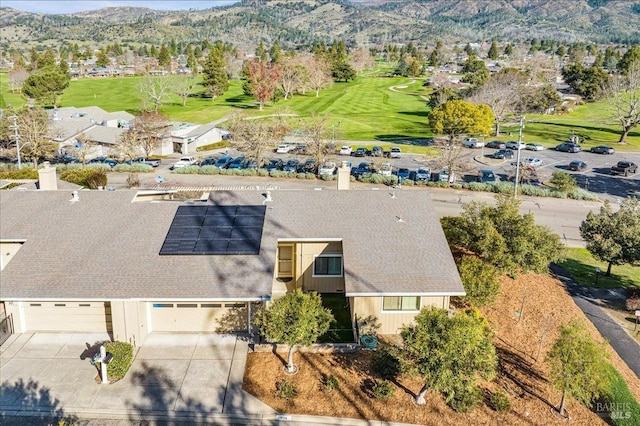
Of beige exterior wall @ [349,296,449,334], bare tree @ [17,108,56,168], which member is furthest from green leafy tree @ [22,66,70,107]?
beige exterior wall @ [349,296,449,334]

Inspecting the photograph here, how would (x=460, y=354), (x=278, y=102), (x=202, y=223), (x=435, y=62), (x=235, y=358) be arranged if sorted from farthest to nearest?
(x=435, y=62) < (x=278, y=102) < (x=202, y=223) < (x=235, y=358) < (x=460, y=354)

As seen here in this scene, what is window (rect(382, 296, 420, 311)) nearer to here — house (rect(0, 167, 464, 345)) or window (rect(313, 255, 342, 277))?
house (rect(0, 167, 464, 345))

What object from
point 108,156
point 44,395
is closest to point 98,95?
point 108,156

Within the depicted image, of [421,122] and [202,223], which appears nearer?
[202,223]

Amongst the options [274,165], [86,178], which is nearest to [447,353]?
[86,178]

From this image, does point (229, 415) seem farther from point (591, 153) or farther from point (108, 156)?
point (591, 153)

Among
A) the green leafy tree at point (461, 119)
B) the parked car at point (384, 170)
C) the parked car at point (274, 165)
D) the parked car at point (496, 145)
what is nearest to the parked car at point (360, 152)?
the green leafy tree at point (461, 119)
